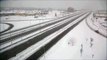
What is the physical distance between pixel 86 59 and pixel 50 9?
47.1 inches

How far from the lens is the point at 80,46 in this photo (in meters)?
2.44

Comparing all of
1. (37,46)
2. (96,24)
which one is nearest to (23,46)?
(37,46)

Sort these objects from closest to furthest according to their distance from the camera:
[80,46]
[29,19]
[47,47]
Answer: [47,47] < [80,46] < [29,19]

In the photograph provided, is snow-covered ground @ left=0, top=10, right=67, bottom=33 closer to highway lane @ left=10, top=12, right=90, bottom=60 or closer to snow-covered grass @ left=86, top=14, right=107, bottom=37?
highway lane @ left=10, top=12, right=90, bottom=60

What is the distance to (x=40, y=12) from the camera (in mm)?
2564

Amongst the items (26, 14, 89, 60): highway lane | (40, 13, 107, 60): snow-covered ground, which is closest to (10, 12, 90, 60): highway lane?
(26, 14, 89, 60): highway lane

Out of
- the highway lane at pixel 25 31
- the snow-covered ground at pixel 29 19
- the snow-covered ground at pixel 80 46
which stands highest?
the snow-covered ground at pixel 29 19

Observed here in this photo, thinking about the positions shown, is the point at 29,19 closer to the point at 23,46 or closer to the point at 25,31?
the point at 25,31

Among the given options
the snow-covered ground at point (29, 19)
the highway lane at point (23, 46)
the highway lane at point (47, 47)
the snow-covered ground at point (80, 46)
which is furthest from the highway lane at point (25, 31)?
the snow-covered ground at point (80, 46)

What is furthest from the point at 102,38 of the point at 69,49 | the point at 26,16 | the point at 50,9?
the point at 26,16

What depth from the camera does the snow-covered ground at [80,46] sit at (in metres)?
2.29

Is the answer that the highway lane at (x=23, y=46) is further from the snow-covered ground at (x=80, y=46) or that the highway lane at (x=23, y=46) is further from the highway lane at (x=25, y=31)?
→ the snow-covered ground at (x=80, y=46)

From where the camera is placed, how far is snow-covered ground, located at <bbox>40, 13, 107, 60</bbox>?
2.29 metres

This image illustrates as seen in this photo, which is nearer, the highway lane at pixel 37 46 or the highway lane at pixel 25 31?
the highway lane at pixel 37 46
